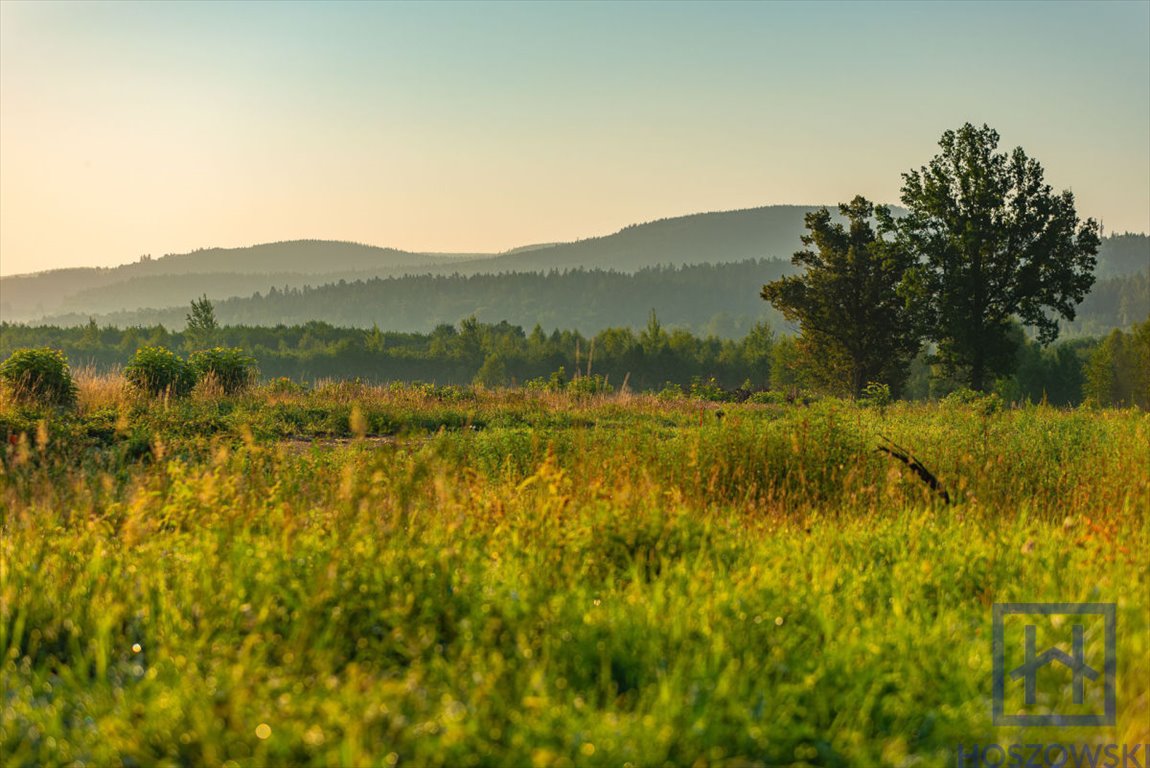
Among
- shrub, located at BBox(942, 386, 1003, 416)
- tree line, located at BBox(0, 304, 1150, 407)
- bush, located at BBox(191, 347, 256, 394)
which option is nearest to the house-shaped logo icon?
shrub, located at BBox(942, 386, 1003, 416)

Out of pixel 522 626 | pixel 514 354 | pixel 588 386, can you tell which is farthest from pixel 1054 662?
pixel 514 354

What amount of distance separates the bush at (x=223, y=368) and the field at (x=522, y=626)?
15.5 metres

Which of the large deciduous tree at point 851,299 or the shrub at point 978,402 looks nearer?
the shrub at point 978,402

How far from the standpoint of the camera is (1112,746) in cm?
336

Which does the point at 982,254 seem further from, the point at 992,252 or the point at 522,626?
the point at 522,626

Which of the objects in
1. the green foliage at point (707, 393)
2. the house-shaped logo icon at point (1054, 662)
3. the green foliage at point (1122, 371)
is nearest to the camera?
the house-shaped logo icon at point (1054, 662)

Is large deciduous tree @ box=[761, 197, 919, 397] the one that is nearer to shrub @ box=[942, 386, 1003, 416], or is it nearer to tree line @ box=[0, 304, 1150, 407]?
shrub @ box=[942, 386, 1003, 416]

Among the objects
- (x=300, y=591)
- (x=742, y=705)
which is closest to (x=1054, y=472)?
(x=742, y=705)

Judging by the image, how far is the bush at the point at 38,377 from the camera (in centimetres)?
1731

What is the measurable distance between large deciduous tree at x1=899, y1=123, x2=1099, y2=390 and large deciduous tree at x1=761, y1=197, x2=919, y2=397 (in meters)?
2.93

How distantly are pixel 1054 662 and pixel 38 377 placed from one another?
62.1 ft

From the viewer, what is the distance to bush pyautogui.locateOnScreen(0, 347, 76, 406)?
17.3m

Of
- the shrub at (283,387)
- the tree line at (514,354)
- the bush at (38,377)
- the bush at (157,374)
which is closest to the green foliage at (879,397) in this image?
the shrub at (283,387)

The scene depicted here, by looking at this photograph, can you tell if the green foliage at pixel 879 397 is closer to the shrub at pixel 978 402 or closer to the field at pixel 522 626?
the shrub at pixel 978 402
